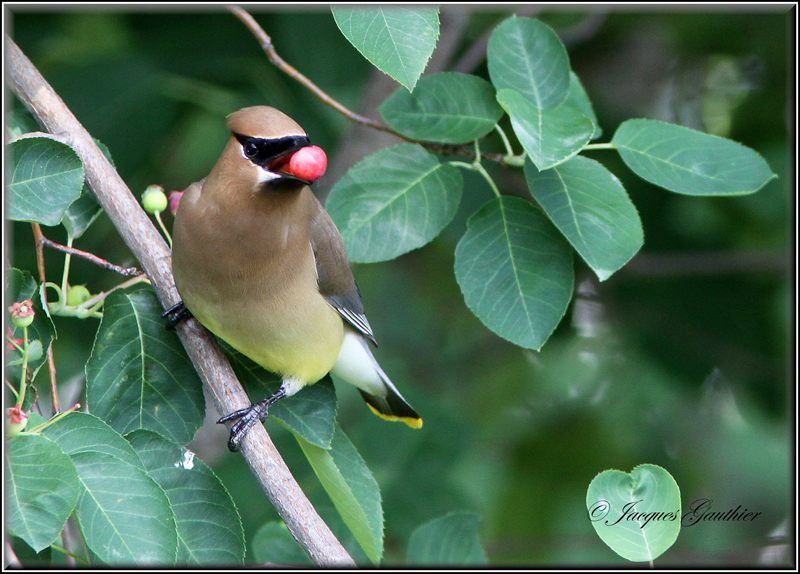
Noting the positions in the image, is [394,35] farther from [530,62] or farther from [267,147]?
[530,62]

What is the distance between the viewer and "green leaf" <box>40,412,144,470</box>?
2008 mm

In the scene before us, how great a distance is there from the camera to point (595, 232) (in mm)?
2471

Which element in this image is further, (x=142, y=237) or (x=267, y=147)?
(x=142, y=237)

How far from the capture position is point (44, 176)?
7.18 feet

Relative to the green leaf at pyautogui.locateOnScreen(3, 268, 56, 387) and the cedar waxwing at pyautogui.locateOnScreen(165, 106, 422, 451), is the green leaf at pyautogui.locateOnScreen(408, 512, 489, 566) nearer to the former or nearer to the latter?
the cedar waxwing at pyautogui.locateOnScreen(165, 106, 422, 451)

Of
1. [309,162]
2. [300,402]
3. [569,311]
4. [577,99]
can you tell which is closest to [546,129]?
[577,99]

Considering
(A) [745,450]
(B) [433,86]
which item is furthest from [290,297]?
(A) [745,450]

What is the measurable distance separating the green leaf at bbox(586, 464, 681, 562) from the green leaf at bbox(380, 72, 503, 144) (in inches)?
44.0

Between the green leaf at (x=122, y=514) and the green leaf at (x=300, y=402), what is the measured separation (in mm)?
558

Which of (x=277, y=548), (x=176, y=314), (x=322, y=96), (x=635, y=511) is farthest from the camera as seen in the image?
(x=277, y=548)

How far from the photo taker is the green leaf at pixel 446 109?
8.69 feet

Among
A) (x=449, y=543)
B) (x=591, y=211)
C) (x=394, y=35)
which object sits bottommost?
(x=449, y=543)

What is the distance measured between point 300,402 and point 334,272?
0.46 metres

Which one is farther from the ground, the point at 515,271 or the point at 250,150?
the point at 250,150
